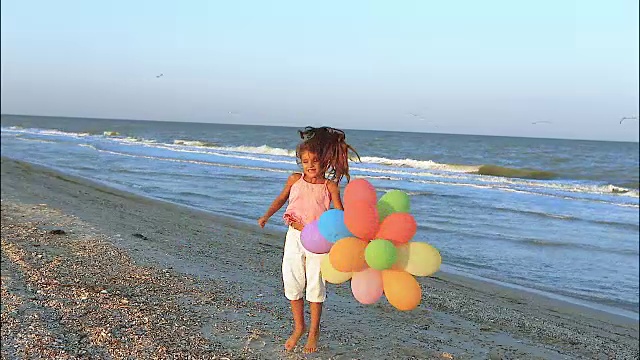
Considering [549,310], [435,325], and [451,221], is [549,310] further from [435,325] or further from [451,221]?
[451,221]

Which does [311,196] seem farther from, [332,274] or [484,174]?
[484,174]

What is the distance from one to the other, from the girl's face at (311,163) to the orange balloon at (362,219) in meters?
0.34

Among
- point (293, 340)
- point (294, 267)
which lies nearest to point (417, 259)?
point (294, 267)

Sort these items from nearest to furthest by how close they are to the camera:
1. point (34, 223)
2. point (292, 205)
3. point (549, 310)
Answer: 1. point (292, 205)
2. point (549, 310)
3. point (34, 223)

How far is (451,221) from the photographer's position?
40.2 feet

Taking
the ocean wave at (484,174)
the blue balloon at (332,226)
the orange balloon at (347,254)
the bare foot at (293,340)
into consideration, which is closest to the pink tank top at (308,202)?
the blue balloon at (332,226)

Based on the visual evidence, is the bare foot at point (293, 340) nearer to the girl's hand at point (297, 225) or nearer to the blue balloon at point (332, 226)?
the girl's hand at point (297, 225)

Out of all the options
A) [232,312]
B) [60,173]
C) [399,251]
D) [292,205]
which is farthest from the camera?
[60,173]

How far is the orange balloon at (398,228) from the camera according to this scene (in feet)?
11.4

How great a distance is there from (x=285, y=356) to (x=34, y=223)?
17.8ft

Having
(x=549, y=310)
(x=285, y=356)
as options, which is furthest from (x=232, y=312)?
(x=549, y=310)

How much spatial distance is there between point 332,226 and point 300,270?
542mm

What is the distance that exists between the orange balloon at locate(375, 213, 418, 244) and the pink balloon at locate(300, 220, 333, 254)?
0.34m

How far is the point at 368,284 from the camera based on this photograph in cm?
356
